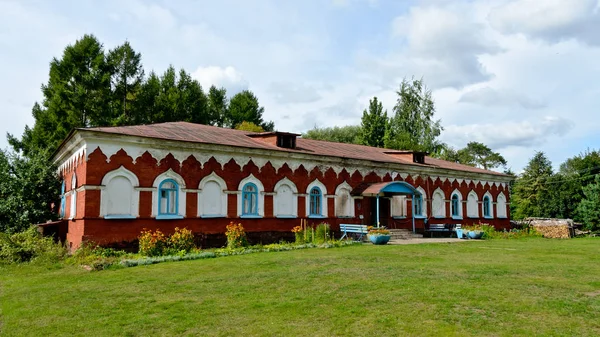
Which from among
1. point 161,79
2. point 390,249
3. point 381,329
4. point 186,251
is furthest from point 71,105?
point 381,329

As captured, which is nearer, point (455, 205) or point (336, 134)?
point (455, 205)

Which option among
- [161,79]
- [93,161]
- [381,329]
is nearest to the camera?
[381,329]

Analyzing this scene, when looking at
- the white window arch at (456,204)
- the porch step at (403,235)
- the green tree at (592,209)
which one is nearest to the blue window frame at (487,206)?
the white window arch at (456,204)

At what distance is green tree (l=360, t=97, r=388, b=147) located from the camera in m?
55.8

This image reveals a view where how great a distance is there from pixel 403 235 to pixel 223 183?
1075cm

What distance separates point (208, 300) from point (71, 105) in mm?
31004

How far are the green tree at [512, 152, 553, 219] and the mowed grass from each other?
38911 millimetres

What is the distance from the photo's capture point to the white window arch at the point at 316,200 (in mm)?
24703

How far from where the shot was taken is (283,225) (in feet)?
→ 77.3

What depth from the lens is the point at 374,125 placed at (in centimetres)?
5612

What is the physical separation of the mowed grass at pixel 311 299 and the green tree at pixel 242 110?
1436 inches

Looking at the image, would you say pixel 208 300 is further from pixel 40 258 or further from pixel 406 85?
pixel 406 85

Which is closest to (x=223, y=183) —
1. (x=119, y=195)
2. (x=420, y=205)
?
(x=119, y=195)

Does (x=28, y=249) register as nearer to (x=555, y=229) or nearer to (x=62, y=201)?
(x=62, y=201)
